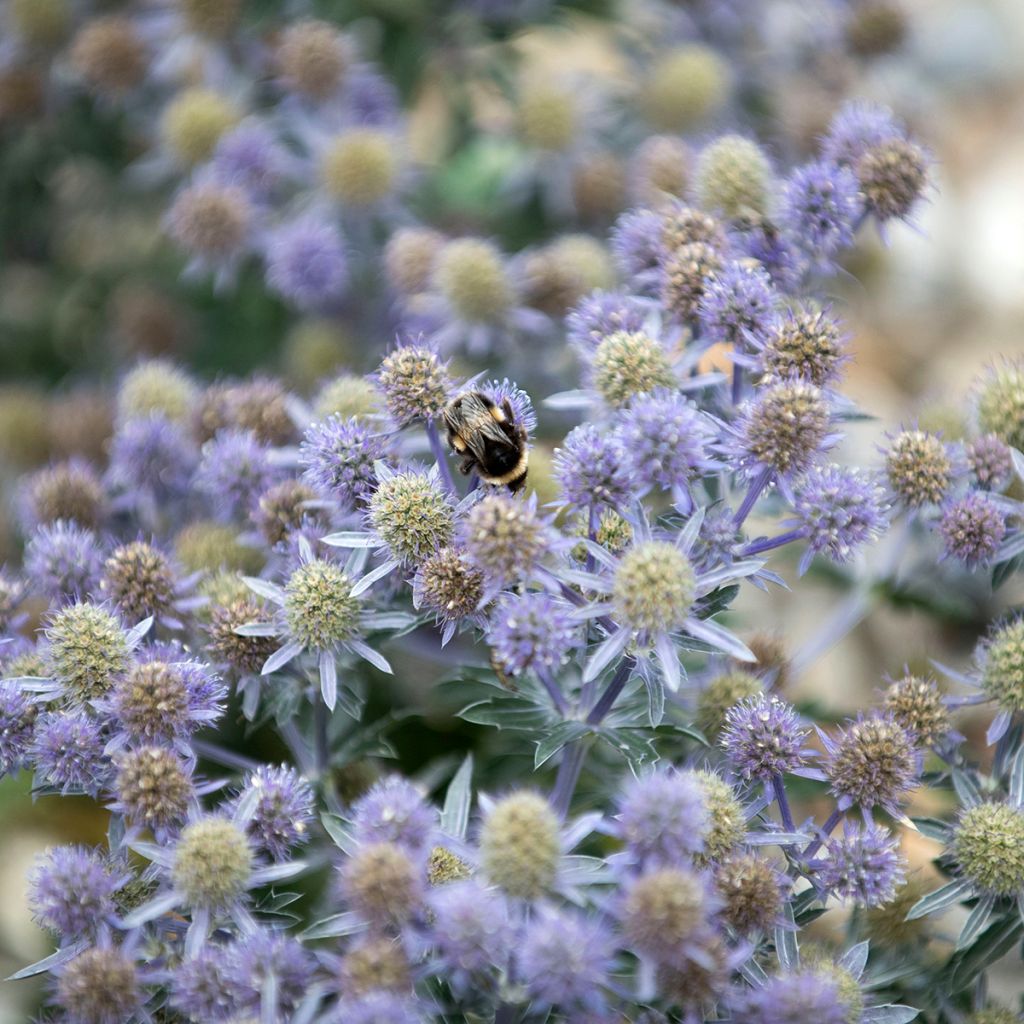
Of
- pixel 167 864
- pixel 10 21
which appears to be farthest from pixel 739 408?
pixel 10 21

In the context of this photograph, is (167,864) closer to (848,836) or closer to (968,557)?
(848,836)

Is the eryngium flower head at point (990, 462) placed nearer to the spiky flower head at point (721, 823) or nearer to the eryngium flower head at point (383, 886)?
the spiky flower head at point (721, 823)

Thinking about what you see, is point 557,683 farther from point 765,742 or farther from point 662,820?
point 662,820

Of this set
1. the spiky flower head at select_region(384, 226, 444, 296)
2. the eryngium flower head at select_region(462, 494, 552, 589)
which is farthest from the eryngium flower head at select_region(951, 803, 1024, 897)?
the spiky flower head at select_region(384, 226, 444, 296)

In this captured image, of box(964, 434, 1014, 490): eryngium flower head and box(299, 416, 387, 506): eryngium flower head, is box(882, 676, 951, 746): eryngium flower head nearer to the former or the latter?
box(964, 434, 1014, 490): eryngium flower head

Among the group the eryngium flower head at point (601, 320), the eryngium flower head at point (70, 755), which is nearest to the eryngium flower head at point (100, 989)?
the eryngium flower head at point (70, 755)
